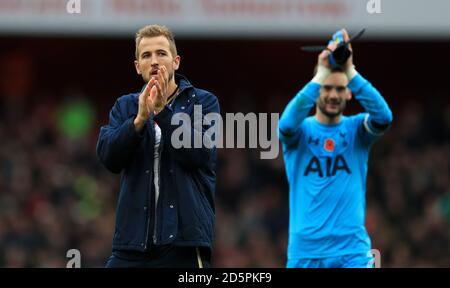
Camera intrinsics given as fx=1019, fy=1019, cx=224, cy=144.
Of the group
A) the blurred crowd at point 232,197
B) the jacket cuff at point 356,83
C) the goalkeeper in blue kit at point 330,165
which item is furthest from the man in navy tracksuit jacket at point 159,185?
the blurred crowd at point 232,197

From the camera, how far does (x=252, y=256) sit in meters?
12.4

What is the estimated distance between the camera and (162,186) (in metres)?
5.43

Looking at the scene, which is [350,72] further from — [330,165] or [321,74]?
[330,165]

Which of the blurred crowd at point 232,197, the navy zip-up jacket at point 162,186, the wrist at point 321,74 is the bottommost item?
the navy zip-up jacket at point 162,186

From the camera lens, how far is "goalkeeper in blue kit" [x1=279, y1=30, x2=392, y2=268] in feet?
23.2

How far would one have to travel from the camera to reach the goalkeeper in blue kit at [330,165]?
7.08 metres

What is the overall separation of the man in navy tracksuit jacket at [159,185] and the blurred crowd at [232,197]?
6.63 meters

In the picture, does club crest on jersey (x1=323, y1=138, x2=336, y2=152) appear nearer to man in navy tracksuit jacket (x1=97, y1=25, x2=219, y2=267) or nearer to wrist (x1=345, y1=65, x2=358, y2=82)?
wrist (x1=345, y1=65, x2=358, y2=82)

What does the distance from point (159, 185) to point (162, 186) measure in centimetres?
2
